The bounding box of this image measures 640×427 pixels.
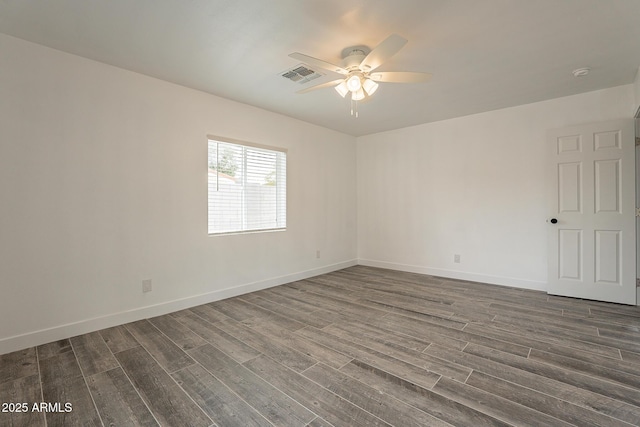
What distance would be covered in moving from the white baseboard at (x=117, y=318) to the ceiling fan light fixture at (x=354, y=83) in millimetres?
2910

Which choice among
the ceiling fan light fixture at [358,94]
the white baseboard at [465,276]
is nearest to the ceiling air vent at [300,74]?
the ceiling fan light fixture at [358,94]

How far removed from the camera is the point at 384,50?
85.6 inches

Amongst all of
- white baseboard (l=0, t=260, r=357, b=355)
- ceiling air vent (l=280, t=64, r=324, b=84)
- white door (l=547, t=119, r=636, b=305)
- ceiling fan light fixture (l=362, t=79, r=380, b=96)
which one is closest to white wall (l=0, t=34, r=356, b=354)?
white baseboard (l=0, t=260, r=357, b=355)

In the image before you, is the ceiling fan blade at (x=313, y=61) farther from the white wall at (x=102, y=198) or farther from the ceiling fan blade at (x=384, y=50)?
the white wall at (x=102, y=198)

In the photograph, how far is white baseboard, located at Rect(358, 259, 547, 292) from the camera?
413 centimetres

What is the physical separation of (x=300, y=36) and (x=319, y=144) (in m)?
2.83

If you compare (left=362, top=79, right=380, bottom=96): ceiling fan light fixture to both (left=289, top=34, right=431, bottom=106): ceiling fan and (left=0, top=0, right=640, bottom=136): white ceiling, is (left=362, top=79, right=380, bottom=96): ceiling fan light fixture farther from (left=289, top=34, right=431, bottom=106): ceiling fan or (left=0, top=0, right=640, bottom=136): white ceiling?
(left=0, top=0, right=640, bottom=136): white ceiling

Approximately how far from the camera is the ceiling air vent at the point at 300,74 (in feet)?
9.79

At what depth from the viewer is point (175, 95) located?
3393 millimetres

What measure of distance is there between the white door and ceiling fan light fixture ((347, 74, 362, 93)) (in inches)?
119

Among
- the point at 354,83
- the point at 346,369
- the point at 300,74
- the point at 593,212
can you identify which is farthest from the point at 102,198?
the point at 593,212

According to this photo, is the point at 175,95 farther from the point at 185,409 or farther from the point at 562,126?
the point at 562,126

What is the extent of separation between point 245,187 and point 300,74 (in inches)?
68.5

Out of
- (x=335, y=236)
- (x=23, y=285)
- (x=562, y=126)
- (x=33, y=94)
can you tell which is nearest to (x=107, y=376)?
(x=23, y=285)
